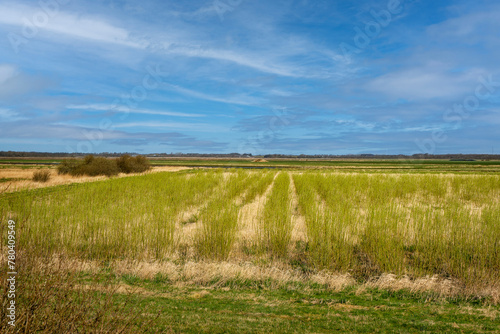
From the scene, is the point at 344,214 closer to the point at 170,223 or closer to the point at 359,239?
the point at 359,239

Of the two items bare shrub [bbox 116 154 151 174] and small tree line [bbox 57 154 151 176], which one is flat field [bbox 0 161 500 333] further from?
bare shrub [bbox 116 154 151 174]

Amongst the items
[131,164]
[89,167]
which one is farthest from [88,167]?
[131,164]

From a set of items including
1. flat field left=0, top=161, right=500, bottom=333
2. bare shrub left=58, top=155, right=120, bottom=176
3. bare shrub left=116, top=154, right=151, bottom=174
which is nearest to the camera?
flat field left=0, top=161, right=500, bottom=333

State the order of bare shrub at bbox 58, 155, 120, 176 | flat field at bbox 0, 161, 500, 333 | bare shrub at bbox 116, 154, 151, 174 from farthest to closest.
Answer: bare shrub at bbox 116, 154, 151, 174 → bare shrub at bbox 58, 155, 120, 176 → flat field at bbox 0, 161, 500, 333

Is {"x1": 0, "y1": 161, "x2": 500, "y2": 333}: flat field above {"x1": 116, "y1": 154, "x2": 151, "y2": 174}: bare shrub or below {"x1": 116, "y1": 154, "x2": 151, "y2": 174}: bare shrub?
below

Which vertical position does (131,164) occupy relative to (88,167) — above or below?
above

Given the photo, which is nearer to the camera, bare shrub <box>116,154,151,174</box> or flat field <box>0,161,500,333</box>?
flat field <box>0,161,500,333</box>

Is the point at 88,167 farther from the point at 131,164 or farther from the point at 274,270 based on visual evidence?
the point at 274,270

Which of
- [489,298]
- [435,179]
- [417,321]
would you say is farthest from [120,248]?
[435,179]

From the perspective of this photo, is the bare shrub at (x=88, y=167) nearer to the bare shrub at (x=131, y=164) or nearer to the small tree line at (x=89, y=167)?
the small tree line at (x=89, y=167)

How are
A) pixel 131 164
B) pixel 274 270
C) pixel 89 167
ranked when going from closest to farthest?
pixel 274 270
pixel 89 167
pixel 131 164

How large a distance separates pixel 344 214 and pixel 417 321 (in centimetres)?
340

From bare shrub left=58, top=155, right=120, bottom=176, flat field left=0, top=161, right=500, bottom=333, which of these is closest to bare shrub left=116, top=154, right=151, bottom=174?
bare shrub left=58, top=155, right=120, bottom=176

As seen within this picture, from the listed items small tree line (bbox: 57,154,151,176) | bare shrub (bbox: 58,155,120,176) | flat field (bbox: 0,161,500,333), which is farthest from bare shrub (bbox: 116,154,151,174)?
flat field (bbox: 0,161,500,333)
